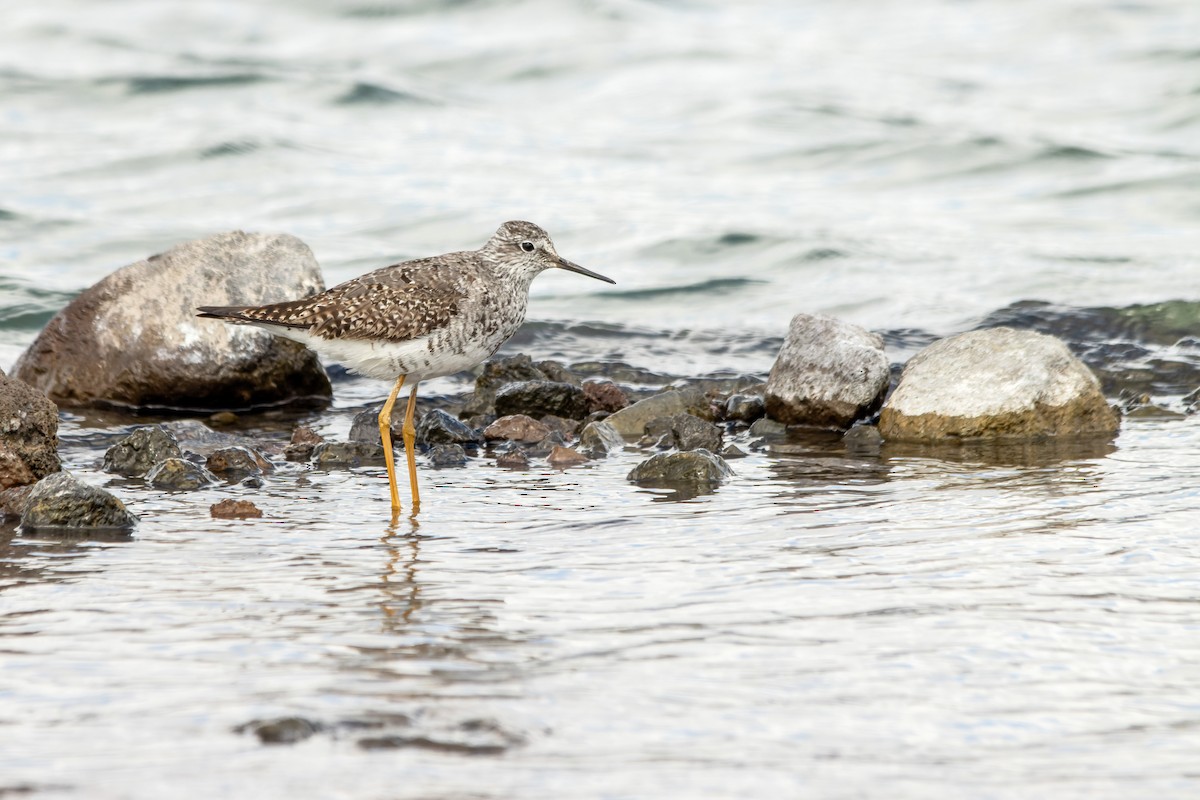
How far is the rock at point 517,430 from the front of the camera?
1035cm

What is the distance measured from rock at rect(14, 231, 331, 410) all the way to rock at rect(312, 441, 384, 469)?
1.88 m

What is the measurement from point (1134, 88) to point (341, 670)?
2017cm

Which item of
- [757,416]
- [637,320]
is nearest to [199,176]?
[637,320]

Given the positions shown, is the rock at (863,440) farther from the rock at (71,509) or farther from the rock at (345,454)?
the rock at (71,509)

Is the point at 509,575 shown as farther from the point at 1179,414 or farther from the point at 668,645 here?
the point at 1179,414

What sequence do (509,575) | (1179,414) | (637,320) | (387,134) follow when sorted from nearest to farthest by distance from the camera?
(509,575) < (1179,414) < (637,320) < (387,134)

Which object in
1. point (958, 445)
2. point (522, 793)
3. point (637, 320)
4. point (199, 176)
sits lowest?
point (522, 793)

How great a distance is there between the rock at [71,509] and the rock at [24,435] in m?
0.71

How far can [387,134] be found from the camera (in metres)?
21.5

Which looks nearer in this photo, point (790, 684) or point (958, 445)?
point (790, 684)

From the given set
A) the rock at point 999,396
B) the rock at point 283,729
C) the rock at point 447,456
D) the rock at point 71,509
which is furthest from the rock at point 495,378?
the rock at point 283,729

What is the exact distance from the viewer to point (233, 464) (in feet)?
30.5

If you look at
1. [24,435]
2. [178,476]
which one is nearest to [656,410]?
[178,476]

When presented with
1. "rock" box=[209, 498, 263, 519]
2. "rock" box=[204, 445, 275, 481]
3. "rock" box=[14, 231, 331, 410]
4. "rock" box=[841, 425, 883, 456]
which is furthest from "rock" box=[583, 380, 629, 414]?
"rock" box=[209, 498, 263, 519]
